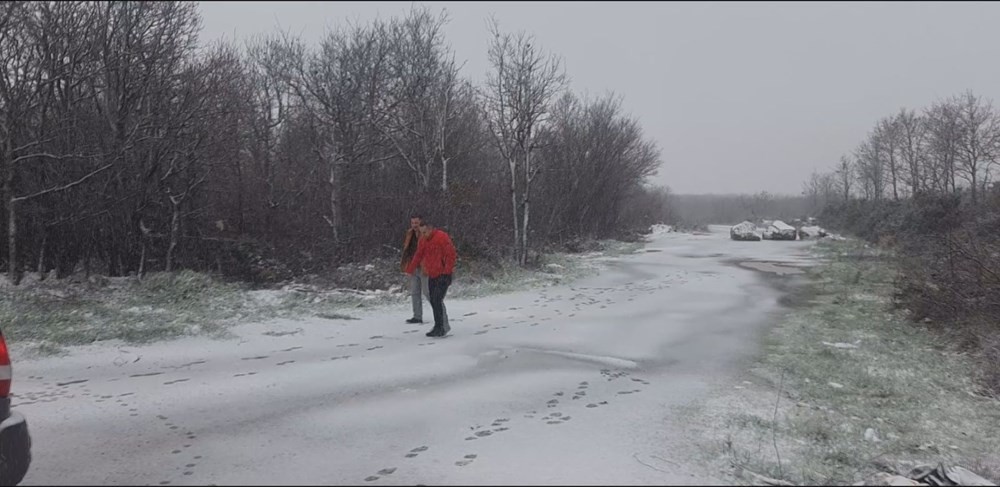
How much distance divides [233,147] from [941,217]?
26.7 metres

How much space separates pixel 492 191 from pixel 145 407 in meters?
15.4

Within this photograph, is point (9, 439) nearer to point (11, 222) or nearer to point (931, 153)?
point (11, 222)

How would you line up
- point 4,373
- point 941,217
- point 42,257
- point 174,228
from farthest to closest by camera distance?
point 941,217
point 174,228
point 42,257
point 4,373

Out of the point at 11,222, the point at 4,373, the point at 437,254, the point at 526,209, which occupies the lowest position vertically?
the point at 4,373

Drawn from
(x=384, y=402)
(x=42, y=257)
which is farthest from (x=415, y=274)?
(x=42, y=257)

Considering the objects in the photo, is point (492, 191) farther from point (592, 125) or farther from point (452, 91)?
point (592, 125)

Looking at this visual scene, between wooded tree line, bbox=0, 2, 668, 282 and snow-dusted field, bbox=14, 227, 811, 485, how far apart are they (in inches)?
187

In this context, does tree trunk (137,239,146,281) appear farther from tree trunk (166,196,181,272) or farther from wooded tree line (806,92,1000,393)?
wooded tree line (806,92,1000,393)

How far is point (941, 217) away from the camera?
959 inches

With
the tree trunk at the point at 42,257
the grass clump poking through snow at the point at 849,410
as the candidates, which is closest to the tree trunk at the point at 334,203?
the tree trunk at the point at 42,257

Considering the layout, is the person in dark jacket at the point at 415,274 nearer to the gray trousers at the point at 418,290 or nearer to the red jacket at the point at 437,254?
the gray trousers at the point at 418,290

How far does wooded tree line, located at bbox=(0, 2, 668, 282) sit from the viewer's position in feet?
32.7

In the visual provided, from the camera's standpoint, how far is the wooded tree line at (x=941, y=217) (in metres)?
9.27

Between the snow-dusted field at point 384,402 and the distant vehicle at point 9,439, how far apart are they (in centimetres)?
36
